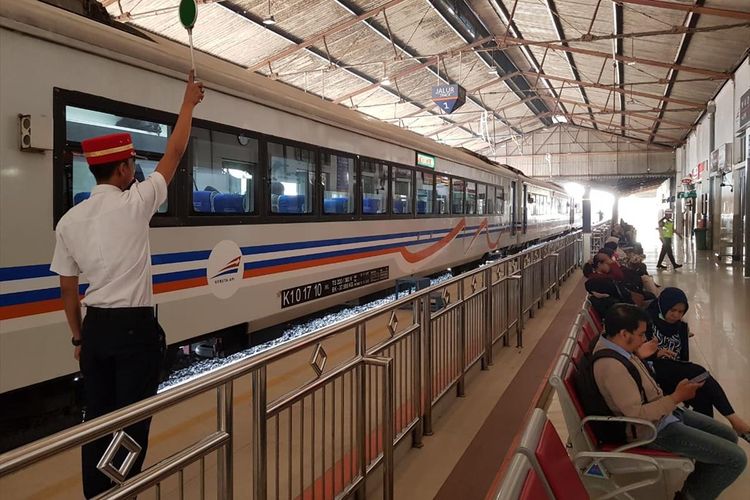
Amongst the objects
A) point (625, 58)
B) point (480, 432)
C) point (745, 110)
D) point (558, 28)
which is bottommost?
point (480, 432)

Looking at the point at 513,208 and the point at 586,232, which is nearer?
the point at 586,232

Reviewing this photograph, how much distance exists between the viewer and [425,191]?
419 inches

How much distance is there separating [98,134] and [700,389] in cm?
471

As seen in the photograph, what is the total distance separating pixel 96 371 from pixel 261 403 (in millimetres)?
945

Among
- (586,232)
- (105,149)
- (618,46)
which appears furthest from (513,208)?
(105,149)

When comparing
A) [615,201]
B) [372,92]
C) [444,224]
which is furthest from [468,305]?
[615,201]

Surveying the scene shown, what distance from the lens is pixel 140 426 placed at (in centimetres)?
262

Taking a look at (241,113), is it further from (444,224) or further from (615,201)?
(615,201)

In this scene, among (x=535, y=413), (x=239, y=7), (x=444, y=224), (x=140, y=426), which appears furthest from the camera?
(x=239, y=7)

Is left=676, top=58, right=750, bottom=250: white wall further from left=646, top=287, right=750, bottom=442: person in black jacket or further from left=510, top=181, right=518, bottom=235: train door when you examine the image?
left=646, top=287, right=750, bottom=442: person in black jacket

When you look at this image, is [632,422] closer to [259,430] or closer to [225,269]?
[259,430]

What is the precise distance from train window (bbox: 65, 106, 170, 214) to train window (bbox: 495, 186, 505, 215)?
1224 cm

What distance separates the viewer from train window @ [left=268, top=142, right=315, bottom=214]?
20.6ft

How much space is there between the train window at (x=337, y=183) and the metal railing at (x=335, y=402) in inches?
86.6
